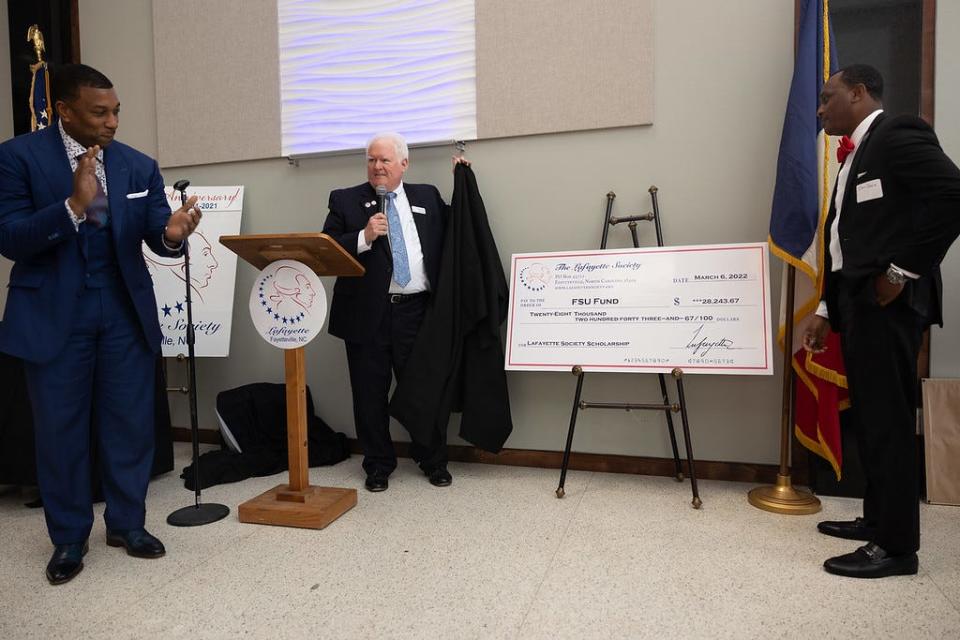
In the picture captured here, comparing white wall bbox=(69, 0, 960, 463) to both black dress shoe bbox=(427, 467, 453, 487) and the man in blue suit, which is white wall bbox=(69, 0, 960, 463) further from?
the man in blue suit

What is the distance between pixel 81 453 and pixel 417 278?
1546mm

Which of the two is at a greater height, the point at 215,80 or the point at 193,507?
the point at 215,80

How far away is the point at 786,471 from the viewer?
→ 8.95 feet

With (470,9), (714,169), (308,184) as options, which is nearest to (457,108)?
(470,9)

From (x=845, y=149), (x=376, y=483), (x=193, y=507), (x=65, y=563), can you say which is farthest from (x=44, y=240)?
(x=845, y=149)

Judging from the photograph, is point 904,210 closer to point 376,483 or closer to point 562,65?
point 562,65

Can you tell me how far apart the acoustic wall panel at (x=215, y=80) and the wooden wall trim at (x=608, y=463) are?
1.95 m

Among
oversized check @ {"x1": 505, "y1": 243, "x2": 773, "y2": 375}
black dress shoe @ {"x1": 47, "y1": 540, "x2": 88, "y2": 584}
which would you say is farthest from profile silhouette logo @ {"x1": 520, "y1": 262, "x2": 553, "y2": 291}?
black dress shoe @ {"x1": 47, "y1": 540, "x2": 88, "y2": 584}

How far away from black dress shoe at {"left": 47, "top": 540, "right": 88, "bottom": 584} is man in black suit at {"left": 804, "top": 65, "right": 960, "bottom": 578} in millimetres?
2498

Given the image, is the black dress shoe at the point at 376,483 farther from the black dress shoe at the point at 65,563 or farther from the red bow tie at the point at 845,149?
the red bow tie at the point at 845,149

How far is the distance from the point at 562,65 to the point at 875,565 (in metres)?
2.52

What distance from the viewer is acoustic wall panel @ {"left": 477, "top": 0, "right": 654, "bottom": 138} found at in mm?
3094

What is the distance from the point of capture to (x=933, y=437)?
2.72m

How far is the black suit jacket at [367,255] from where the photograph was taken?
9.93 ft
